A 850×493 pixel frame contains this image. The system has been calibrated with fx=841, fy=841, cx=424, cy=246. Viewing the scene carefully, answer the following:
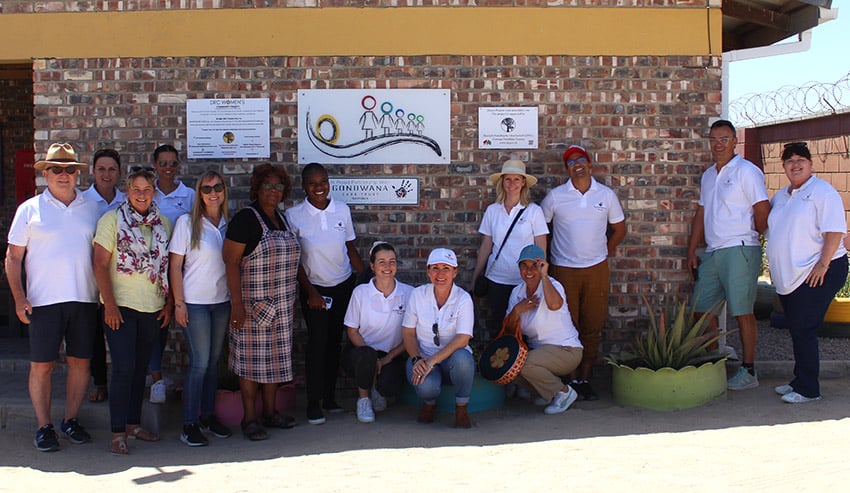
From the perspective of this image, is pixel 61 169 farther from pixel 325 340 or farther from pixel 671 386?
pixel 671 386

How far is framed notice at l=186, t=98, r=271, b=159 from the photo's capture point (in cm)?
676

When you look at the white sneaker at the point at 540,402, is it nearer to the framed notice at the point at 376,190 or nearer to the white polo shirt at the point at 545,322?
the white polo shirt at the point at 545,322

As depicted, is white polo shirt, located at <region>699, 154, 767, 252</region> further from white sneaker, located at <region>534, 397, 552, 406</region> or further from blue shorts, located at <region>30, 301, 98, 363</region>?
blue shorts, located at <region>30, 301, 98, 363</region>

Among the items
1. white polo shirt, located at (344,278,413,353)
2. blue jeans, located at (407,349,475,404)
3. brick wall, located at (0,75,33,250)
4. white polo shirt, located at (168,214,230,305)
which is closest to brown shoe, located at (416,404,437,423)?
blue jeans, located at (407,349,475,404)

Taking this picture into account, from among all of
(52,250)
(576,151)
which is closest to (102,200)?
(52,250)

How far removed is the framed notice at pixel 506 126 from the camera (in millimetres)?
6742

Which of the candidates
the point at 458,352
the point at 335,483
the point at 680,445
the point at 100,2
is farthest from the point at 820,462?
the point at 100,2

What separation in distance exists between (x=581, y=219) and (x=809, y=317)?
1.76 m

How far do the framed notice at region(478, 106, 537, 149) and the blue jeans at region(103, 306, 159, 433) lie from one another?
115 inches

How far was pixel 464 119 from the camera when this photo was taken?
6750 mm

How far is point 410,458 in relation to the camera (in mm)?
5133

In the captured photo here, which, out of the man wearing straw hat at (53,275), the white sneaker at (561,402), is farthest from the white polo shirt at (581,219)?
the man wearing straw hat at (53,275)

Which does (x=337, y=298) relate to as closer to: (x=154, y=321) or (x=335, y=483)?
(x=154, y=321)

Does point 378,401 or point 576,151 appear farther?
point 576,151
